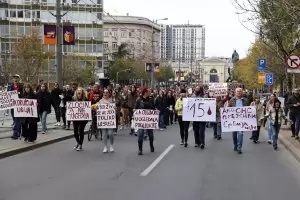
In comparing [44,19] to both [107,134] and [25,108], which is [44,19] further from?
[107,134]

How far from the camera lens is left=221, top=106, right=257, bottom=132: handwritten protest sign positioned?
15.4 metres

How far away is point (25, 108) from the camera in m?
16.0

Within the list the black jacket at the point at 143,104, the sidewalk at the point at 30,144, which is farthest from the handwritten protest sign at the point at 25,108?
the black jacket at the point at 143,104

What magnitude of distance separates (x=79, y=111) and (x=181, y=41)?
107m

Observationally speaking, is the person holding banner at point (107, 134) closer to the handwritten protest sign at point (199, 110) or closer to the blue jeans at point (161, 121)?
the handwritten protest sign at point (199, 110)

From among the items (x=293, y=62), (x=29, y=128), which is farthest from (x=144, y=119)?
(x=293, y=62)

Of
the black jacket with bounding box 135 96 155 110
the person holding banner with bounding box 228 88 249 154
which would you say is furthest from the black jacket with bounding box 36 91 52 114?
the person holding banner with bounding box 228 88 249 154

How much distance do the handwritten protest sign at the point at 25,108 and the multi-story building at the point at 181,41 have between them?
3793 inches

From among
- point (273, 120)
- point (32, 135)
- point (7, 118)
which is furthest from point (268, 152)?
point (7, 118)

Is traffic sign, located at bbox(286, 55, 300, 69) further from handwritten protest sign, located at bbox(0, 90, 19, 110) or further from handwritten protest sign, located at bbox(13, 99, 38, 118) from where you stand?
handwritten protest sign, located at bbox(0, 90, 19, 110)

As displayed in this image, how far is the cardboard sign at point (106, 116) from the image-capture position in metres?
15.0

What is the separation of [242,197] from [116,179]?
105 inches

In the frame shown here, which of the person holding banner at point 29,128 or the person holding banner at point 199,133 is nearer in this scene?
the person holding banner at point 29,128

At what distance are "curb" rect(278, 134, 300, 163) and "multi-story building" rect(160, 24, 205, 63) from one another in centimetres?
9349
